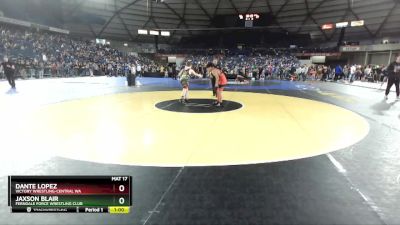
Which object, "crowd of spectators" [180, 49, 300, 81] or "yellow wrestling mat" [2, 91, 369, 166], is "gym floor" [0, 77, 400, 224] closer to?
"yellow wrestling mat" [2, 91, 369, 166]

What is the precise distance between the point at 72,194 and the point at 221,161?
2408 millimetres

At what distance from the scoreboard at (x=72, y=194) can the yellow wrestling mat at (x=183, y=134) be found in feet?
5.34

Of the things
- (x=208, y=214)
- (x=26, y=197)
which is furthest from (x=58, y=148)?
(x=208, y=214)

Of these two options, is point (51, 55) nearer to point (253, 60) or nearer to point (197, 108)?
point (197, 108)

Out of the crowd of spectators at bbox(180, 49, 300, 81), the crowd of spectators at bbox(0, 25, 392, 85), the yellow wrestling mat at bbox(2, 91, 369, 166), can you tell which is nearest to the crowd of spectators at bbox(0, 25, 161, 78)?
the crowd of spectators at bbox(0, 25, 392, 85)

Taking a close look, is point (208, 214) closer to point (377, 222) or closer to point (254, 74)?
point (377, 222)

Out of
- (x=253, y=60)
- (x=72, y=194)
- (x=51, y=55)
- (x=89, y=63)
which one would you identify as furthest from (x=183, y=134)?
(x=253, y=60)

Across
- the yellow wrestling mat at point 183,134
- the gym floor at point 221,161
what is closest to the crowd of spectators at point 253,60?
the yellow wrestling mat at point 183,134

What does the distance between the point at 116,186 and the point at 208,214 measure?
966mm

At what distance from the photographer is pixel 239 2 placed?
41312mm

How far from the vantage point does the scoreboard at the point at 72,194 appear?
100 inches

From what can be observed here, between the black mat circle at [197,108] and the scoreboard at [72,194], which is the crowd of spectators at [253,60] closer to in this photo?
the black mat circle at [197,108]

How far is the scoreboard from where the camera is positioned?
2.54m

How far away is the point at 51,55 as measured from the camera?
29.6 m
